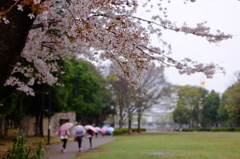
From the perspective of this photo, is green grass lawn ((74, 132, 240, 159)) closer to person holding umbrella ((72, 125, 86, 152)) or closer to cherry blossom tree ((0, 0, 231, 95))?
person holding umbrella ((72, 125, 86, 152))

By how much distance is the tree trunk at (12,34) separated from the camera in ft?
14.5

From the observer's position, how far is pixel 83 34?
5.32 metres

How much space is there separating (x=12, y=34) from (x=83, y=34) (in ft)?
4.24

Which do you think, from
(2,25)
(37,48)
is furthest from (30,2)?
(37,48)

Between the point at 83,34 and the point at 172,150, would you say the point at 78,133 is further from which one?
the point at 83,34

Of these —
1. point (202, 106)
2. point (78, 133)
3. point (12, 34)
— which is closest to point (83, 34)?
point (12, 34)

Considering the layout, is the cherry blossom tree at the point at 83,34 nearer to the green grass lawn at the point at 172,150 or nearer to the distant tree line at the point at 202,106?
the green grass lawn at the point at 172,150

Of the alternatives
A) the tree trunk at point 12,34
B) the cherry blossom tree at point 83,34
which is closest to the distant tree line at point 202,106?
the cherry blossom tree at point 83,34

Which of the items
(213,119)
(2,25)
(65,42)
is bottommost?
(213,119)

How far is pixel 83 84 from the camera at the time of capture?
45219 millimetres

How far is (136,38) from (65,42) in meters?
2.42

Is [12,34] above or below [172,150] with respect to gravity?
above

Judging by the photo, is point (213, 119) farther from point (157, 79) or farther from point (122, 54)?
point (122, 54)

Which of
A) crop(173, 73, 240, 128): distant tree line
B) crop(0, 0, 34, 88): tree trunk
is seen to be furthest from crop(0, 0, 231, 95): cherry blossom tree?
crop(173, 73, 240, 128): distant tree line
